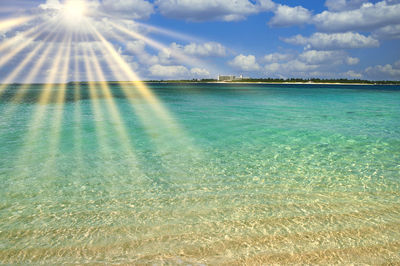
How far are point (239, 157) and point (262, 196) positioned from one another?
3709 mm

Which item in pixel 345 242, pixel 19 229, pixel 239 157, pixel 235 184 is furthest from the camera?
pixel 239 157

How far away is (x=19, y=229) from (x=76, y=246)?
54.5 inches

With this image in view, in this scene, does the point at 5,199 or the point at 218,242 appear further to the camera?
the point at 5,199

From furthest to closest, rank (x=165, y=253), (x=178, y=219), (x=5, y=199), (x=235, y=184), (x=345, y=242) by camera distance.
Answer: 1. (x=235, y=184)
2. (x=5, y=199)
3. (x=178, y=219)
4. (x=345, y=242)
5. (x=165, y=253)

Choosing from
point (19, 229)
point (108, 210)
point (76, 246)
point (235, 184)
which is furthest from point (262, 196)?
point (19, 229)

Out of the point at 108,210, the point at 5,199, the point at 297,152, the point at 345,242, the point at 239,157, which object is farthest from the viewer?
the point at 297,152

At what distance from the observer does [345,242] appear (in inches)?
177

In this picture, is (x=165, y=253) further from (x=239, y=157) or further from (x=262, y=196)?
(x=239, y=157)

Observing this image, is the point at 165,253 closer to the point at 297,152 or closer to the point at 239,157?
the point at 239,157

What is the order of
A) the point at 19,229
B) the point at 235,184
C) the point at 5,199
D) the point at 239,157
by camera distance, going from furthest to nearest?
the point at 239,157 < the point at 235,184 < the point at 5,199 < the point at 19,229

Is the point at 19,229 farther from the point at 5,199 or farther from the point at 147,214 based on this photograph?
the point at 147,214

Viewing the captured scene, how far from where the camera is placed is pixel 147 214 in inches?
218

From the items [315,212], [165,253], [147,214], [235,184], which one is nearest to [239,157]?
[235,184]

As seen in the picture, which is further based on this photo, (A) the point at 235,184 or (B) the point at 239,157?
(B) the point at 239,157
